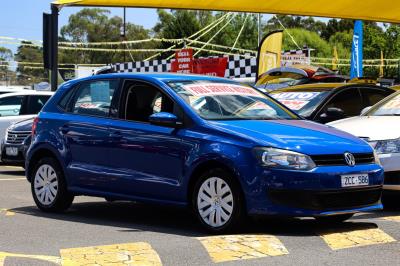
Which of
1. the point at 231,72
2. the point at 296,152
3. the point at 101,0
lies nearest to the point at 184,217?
the point at 296,152

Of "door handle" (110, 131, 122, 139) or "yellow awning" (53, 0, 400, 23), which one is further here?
"yellow awning" (53, 0, 400, 23)

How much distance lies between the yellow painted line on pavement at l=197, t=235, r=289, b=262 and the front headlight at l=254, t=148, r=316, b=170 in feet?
2.09

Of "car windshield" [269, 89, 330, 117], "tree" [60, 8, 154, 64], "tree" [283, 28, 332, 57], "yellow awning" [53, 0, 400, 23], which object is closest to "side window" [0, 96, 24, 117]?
"yellow awning" [53, 0, 400, 23]

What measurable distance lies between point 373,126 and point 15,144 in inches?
304

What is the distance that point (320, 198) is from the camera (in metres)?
7.13

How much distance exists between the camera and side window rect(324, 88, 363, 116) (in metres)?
11.3

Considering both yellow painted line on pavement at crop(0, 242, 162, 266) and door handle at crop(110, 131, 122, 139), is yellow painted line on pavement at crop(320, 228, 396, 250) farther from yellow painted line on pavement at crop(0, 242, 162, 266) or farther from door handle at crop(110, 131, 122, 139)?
door handle at crop(110, 131, 122, 139)

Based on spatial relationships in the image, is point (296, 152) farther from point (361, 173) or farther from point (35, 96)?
point (35, 96)

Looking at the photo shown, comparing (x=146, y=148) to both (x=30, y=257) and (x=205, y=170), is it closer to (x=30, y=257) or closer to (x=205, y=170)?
(x=205, y=170)

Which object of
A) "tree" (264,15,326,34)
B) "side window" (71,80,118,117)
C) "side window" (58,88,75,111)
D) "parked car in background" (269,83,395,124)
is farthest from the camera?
"tree" (264,15,326,34)

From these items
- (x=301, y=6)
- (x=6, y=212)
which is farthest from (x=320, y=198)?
(x=301, y=6)

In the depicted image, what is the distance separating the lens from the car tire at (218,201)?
7215 mm

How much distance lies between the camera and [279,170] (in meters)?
7.04

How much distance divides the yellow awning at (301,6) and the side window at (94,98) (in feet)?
22.5
